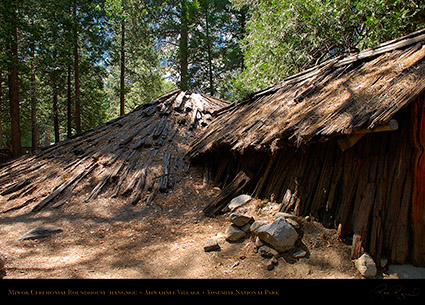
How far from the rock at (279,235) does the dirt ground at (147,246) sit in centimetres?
14

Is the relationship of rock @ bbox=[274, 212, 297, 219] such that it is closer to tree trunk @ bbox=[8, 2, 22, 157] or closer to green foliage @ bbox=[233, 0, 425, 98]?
green foliage @ bbox=[233, 0, 425, 98]

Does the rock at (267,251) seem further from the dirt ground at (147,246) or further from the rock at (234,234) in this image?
the rock at (234,234)

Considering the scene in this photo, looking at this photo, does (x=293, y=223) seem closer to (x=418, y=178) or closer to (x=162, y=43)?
(x=418, y=178)

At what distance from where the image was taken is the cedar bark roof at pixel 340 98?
2.78 m

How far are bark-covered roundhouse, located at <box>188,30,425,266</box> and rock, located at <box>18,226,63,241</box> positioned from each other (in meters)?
2.77

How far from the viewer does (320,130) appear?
10.4ft

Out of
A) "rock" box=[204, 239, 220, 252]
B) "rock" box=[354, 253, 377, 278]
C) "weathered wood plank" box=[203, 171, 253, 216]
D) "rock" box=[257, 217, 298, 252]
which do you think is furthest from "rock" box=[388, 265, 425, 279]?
"weathered wood plank" box=[203, 171, 253, 216]

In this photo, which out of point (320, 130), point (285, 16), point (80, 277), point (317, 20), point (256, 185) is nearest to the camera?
point (80, 277)

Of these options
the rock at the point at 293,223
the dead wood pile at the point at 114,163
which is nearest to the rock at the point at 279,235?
the rock at the point at 293,223

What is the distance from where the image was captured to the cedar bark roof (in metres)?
2.78

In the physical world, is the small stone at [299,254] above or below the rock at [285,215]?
below
